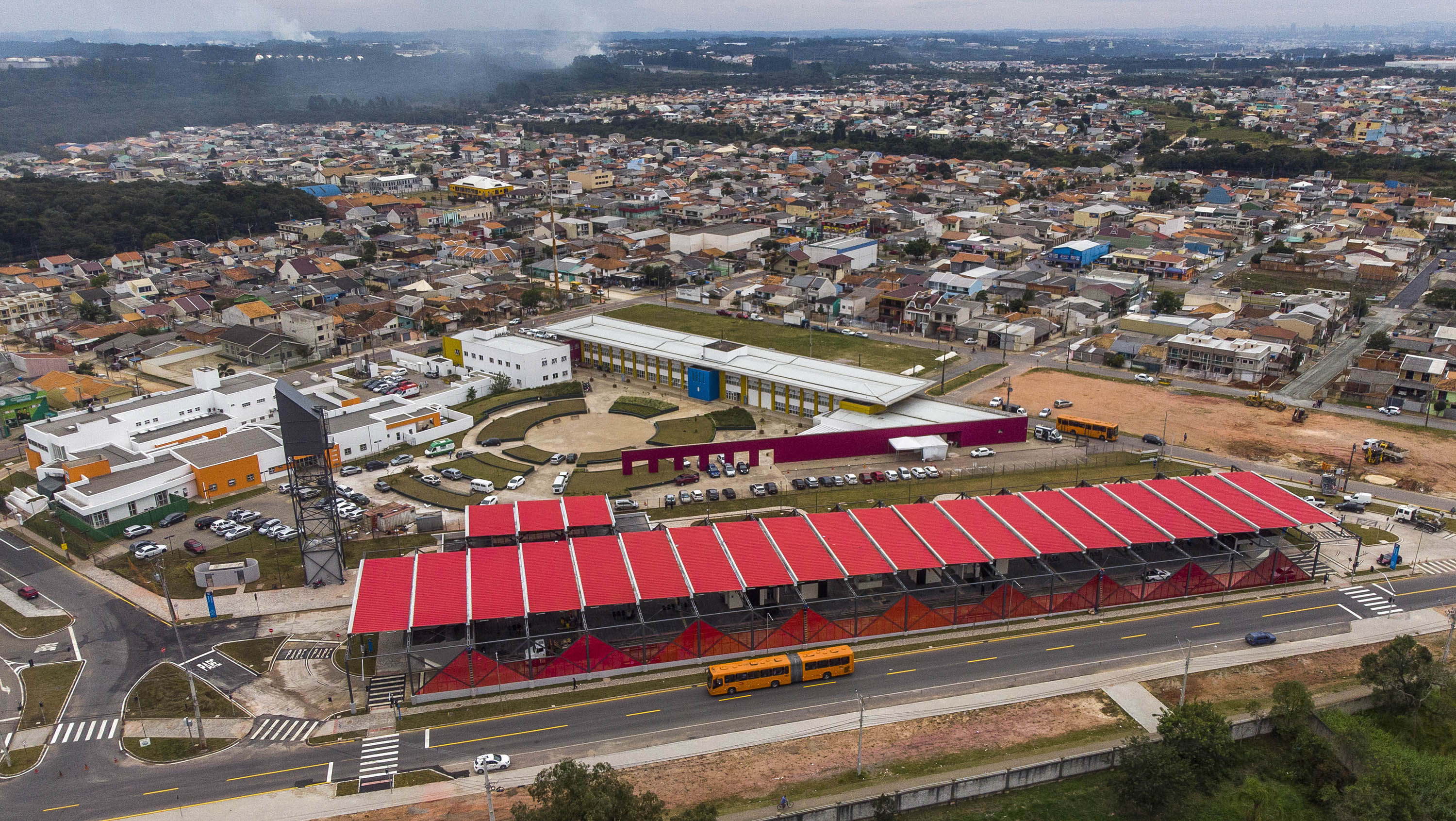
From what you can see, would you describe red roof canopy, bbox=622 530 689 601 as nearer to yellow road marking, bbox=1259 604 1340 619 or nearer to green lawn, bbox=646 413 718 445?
green lawn, bbox=646 413 718 445

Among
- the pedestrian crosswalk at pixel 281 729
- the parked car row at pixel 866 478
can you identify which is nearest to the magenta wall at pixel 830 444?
the parked car row at pixel 866 478

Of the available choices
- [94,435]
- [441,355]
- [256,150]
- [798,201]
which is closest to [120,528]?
[94,435]

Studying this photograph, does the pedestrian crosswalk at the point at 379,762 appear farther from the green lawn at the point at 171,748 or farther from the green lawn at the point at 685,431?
the green lawn at the point at 685,431

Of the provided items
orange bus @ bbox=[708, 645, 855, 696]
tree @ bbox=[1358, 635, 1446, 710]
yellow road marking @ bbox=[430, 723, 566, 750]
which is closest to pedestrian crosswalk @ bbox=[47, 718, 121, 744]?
yellow road marking @ bbox=[430, 723, 566, 750]

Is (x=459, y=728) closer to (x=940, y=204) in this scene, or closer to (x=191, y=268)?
(x=191, y=268)

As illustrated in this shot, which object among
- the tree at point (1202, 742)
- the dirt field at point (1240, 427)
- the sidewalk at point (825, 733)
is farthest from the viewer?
the dirt field at point (1240, 427)

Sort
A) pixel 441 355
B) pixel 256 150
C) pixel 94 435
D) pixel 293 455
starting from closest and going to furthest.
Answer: pixel 293 455 → pixel 94 435 → pixel 441 355 → pixel 256 150
